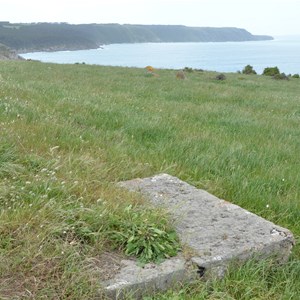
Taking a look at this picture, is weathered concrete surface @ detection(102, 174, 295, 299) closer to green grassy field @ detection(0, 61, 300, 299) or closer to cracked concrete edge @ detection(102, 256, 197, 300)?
cracked concrete edge @ detection(102, 256, 197, 300)

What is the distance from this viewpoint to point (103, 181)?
396 cm

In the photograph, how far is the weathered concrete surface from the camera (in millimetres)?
2605

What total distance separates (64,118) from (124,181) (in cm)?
286

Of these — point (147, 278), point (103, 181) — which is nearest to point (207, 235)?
point (147, 278)

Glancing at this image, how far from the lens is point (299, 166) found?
226 inches

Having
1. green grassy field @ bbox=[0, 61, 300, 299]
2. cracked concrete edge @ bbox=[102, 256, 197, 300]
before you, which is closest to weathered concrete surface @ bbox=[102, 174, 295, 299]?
cracked concrete edge @ bbox=[102, 256, 197, 300]

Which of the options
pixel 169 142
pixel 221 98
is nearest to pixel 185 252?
pixel 169 142

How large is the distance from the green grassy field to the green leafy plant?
2cm

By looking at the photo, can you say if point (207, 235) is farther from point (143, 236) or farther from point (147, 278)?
point (147, 278)

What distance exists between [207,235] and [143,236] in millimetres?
552

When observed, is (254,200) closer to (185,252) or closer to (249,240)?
(249,240)

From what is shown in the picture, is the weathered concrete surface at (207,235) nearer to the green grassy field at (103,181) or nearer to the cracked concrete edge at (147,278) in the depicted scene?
the cracked concrete edge at (147,278)

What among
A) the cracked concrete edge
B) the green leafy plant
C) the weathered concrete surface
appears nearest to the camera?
the cracked concrete edge

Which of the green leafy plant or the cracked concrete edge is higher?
the green leafy plant
